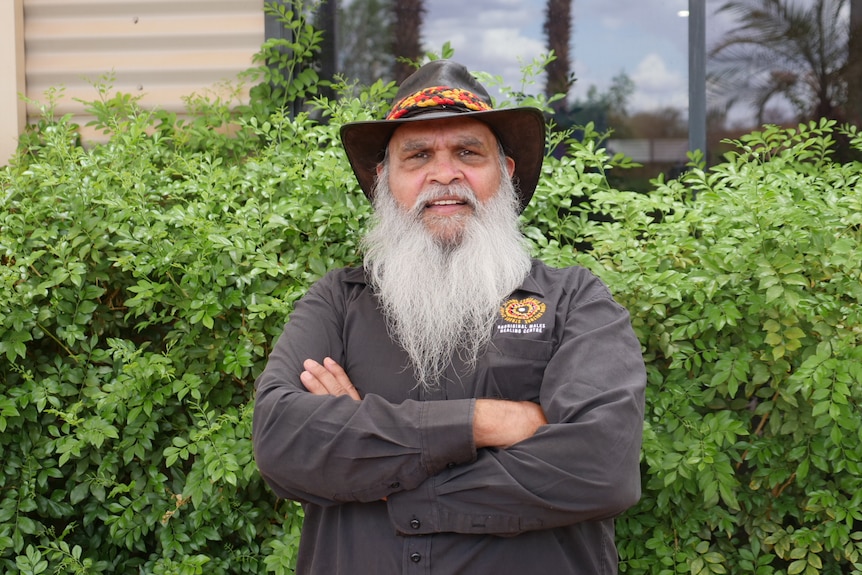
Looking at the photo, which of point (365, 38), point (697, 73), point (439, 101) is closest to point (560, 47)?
point (697, 73)

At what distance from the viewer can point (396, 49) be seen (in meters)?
4.41

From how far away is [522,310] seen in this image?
8.24ft

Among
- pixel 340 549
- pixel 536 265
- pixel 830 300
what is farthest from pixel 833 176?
pixel 340 549

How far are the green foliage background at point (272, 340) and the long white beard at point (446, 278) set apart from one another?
456mm

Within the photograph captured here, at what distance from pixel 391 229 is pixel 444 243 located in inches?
7.6

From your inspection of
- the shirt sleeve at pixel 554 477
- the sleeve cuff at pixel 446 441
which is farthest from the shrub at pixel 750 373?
the sleeve cuff at pixel 446 441

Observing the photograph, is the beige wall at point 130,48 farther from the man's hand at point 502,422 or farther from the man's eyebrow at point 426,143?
the man's hand at point 502,422

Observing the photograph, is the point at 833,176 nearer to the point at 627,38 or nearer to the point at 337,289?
the point at 627,38

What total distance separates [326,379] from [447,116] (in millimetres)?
837

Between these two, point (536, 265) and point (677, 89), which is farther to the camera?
point (677, 89)

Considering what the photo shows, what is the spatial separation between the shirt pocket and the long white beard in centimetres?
7

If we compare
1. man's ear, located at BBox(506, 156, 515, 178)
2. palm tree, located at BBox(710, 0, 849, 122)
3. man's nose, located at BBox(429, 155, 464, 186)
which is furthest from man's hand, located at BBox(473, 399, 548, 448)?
palm tree, located at BBox(710, 0, 849, 122)

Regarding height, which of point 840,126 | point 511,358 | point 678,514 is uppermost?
point 840,126

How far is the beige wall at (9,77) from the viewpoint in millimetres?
4453
